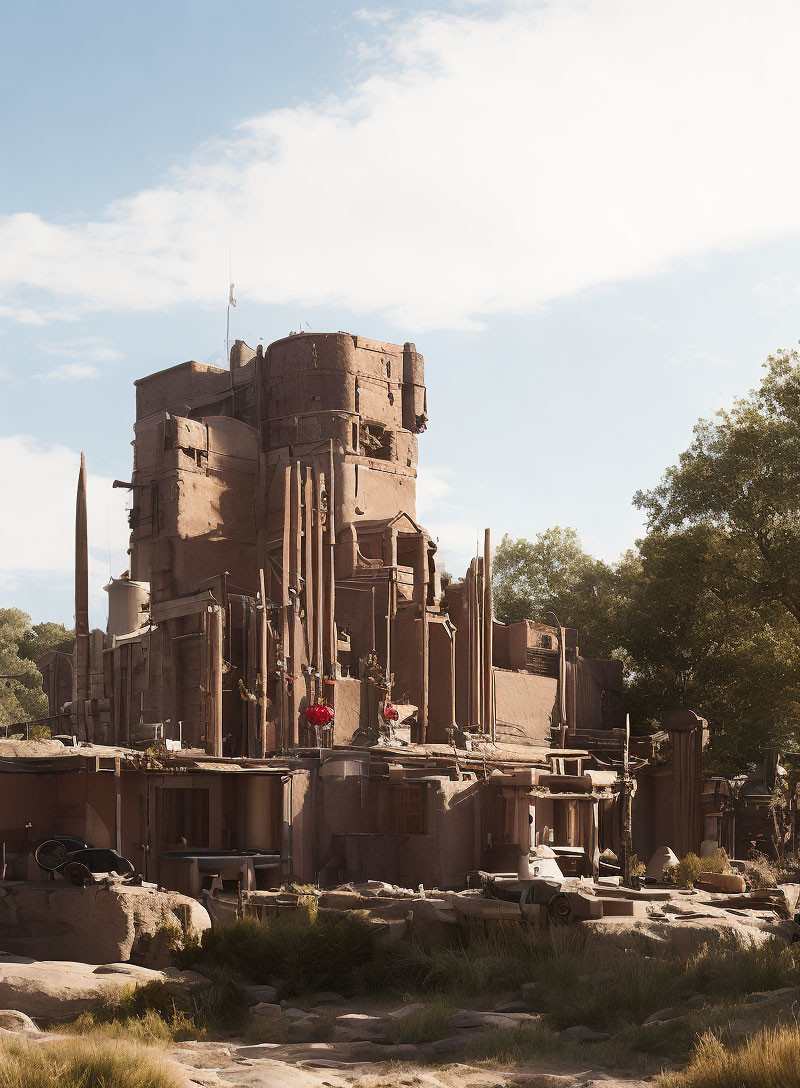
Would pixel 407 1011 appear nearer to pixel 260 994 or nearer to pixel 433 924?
pixel 260 994

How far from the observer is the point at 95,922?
20.0 m

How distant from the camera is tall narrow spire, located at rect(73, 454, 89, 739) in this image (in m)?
37.2

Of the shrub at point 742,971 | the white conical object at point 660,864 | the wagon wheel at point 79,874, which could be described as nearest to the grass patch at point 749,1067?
the shrub at point 742,971

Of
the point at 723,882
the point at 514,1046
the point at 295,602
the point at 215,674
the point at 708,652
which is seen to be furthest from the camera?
the point at 708,652

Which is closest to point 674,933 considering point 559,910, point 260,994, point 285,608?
point 559,910

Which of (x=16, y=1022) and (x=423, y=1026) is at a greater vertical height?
(x=16, y=1022)

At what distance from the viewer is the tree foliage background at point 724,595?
45.3m

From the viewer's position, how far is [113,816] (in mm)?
26469

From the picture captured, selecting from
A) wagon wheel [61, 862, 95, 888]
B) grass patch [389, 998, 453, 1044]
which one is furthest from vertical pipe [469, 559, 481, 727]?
grass patch [389, 998, 453, 1044]

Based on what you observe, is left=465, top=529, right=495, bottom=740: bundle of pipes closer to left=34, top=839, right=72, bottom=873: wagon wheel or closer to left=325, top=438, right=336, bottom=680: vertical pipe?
left=325, top=438, right=336, bottom=680: vertical pipe

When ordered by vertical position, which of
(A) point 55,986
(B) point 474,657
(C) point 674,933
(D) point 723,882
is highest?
(B) point 474,657

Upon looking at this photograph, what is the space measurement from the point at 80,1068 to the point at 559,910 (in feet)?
33.2

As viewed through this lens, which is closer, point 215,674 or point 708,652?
point 215,674

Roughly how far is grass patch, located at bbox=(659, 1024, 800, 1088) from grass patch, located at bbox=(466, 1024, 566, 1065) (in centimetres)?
246
